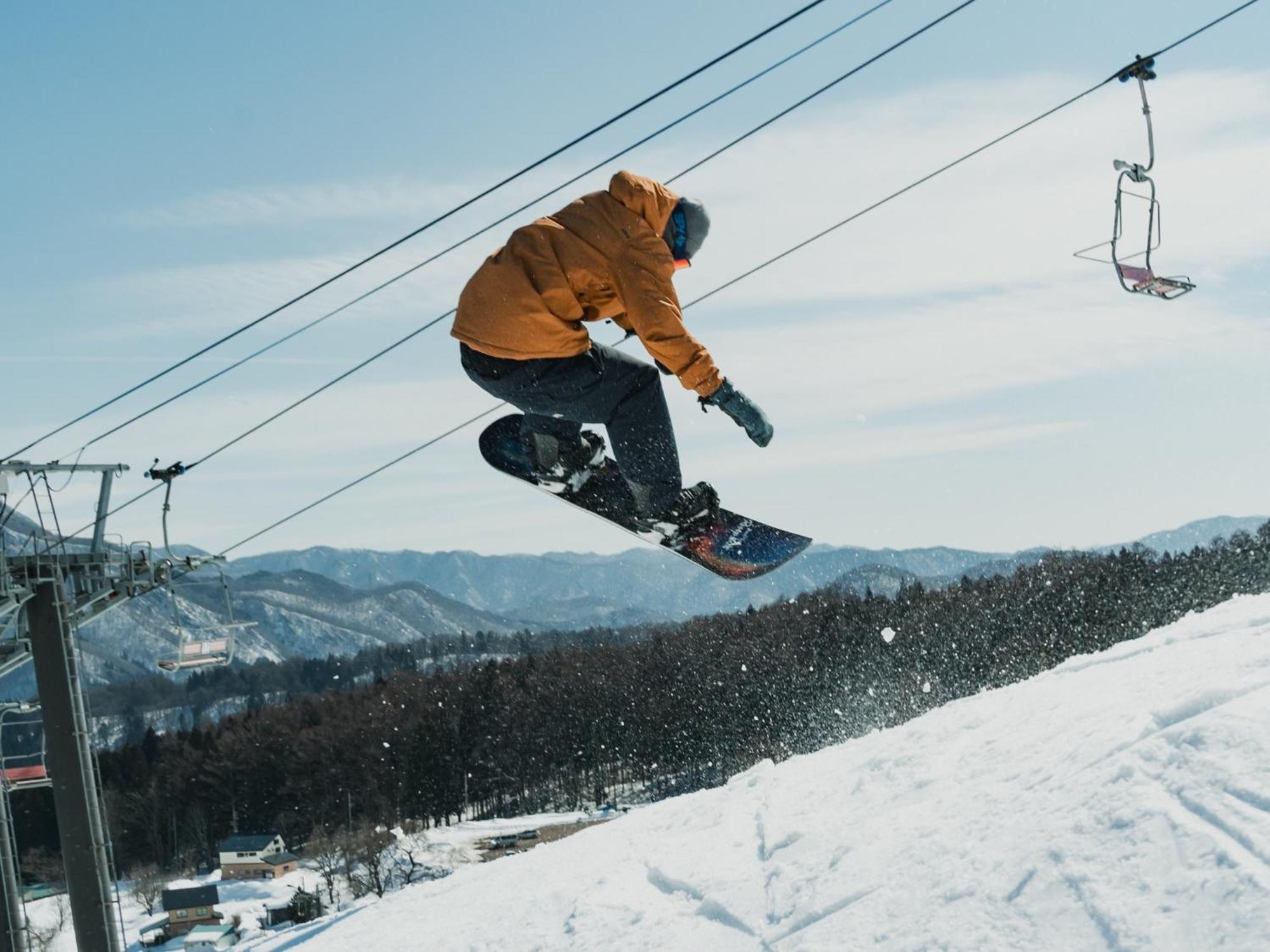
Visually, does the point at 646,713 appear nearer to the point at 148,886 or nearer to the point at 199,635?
the point at 148,886

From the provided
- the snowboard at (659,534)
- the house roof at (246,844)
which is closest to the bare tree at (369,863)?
the house roof at (246,844)

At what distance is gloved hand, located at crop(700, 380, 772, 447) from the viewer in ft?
19.3

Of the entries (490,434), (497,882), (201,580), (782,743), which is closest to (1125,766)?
(490,434)

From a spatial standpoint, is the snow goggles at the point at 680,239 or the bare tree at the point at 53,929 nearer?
the snow goggles at the point at 680,239

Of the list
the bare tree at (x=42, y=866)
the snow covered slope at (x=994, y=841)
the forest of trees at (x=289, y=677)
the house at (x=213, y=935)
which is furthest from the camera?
the forest of trees at (x=289, y=677)

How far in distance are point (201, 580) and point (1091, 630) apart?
6031 cm

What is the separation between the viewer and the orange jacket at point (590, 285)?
18.1 ft

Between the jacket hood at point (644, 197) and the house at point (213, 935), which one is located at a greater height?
the jacket hood at point (644, 197)

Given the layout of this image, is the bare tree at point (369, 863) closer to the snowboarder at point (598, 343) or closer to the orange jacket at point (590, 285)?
the snowboarder at point (598, 343)

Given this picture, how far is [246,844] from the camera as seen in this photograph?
67.2m

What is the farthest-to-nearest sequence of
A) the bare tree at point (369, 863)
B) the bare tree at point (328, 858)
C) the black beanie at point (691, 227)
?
the bare tree at point (328, 858), the bare tree at point (369, 863), the black beanie at point (691, 227)

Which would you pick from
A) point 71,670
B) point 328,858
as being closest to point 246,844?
point 328,858

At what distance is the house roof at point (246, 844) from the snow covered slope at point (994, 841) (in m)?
65.0

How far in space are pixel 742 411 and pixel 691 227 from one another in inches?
38.8
